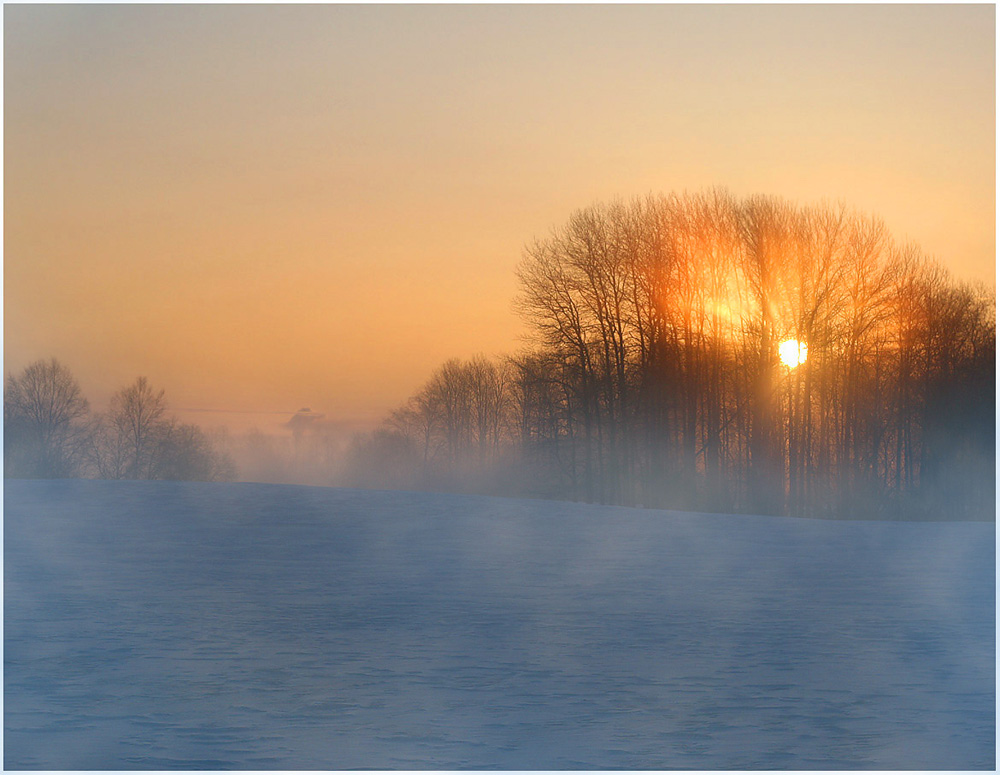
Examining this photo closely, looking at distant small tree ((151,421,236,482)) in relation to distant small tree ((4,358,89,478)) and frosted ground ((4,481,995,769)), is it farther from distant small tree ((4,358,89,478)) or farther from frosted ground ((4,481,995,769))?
frosted ground ((4,481,995,769))

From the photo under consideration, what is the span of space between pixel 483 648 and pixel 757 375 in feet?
95.8

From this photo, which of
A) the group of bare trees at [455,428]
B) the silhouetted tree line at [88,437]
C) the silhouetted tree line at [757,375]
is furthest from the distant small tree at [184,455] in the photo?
the silhouetted tree line at [757,375]

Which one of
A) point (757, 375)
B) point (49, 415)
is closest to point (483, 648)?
point (757, 375)

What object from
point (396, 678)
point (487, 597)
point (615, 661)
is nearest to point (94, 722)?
point (396, 678)

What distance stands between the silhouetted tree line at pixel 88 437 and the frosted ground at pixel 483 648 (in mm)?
30681

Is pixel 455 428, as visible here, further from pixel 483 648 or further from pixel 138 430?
pixel 483 648

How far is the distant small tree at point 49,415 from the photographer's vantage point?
167ft

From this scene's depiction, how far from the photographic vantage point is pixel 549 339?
114 feet

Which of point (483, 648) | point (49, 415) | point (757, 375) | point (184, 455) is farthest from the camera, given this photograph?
point (184, 455)

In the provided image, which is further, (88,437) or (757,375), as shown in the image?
(88,437)

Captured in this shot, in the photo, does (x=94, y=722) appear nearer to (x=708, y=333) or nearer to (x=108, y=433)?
(x=708, y=333)

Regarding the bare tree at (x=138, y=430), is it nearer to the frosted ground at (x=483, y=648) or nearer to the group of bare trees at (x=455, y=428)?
the group of bare trees at (x=455, y=428)

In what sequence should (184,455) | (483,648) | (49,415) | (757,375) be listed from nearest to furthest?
(483,648) → (757,375) → (49,415) → (184,455)

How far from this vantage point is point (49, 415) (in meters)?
54.4
